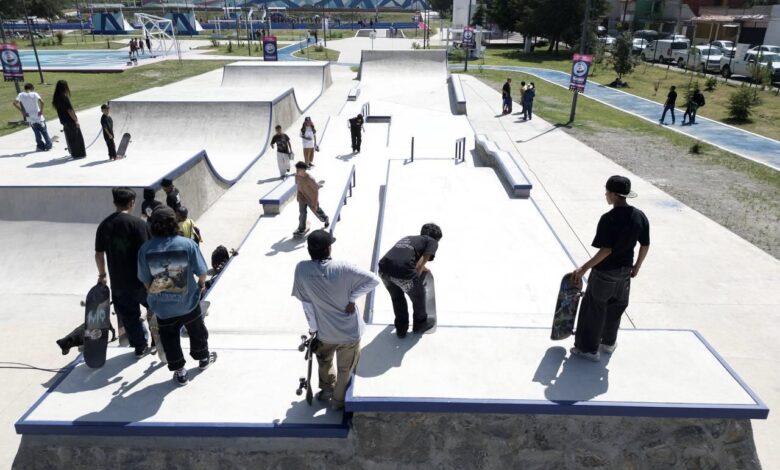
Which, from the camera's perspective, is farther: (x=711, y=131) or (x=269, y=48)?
(x=269, y=48)

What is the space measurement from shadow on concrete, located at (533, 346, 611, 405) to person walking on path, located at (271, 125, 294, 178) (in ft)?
31.4

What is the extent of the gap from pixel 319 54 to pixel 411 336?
45112 mm

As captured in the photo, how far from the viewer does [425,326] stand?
5.06m

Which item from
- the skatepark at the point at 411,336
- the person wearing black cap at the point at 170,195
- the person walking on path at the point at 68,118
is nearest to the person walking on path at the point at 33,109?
the skatepark at the point at 411,336

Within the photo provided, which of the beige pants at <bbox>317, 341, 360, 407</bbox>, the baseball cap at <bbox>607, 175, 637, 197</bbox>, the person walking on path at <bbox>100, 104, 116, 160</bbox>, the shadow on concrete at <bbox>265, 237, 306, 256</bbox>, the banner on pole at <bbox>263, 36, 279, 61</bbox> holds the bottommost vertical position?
the shadow on concrete at <bbox>265, 237, 306, 256</bbox>

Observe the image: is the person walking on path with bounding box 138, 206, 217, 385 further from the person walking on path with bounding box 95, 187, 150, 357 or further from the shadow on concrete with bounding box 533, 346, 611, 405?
the shadow on concrete with bounding box 533, 346, 611, 405

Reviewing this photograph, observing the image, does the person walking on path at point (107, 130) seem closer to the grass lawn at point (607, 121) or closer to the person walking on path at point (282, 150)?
the person walking on path at point (282, 150)

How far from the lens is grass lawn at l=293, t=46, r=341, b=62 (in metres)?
43.5

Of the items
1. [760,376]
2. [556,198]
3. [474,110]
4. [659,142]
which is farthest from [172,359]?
[474,110]

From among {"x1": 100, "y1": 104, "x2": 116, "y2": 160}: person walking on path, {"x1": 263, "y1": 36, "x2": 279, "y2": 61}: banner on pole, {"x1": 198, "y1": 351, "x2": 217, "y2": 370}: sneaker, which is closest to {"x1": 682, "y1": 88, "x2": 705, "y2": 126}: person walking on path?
{"x1": 100, "y1": 104, "x2": 116, "y2": 160}: person walking on path

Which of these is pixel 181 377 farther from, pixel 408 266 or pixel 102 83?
pixel 102 83

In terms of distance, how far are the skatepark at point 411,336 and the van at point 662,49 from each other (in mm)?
29730

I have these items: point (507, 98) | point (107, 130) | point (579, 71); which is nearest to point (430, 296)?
point (107, 130)

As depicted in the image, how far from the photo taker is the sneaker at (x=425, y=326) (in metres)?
5.04
